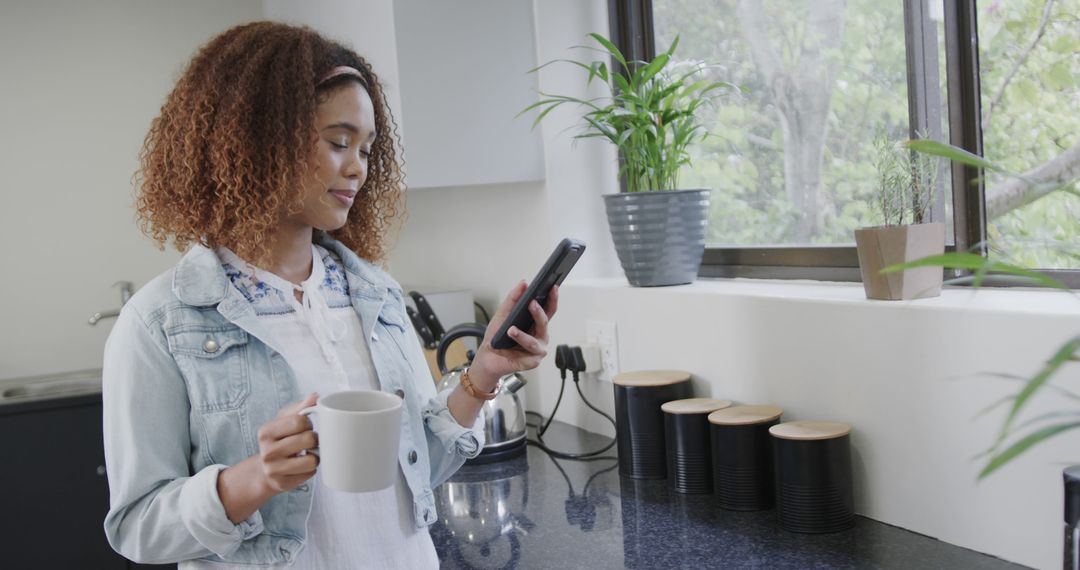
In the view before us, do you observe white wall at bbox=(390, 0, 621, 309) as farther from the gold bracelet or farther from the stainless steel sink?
the stainless steel sink

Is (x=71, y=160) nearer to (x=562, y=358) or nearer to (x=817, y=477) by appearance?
(x=562, y=358)

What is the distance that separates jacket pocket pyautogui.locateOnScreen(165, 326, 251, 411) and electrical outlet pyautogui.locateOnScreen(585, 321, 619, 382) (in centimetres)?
101

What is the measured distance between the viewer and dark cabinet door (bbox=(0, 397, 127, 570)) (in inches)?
105

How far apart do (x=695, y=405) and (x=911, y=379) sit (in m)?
0.40

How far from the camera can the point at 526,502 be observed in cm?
169

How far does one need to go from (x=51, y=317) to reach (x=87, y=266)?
202 millimetres

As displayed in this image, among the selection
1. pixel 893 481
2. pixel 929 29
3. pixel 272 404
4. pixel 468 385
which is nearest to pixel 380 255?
pixel 468 385

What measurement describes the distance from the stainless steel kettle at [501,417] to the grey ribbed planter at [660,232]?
0.34m

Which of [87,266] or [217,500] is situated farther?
[87,266]

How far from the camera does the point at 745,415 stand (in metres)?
1.54

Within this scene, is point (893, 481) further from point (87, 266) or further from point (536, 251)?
point (87, 266)

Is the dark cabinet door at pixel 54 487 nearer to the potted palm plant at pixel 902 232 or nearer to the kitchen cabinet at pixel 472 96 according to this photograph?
the kitchen cabinet at pixel 472 96

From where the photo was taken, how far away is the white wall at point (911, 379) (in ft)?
3.90

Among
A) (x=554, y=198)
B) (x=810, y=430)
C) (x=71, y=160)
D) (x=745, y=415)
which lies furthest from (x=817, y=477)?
(x=71, y=160)
